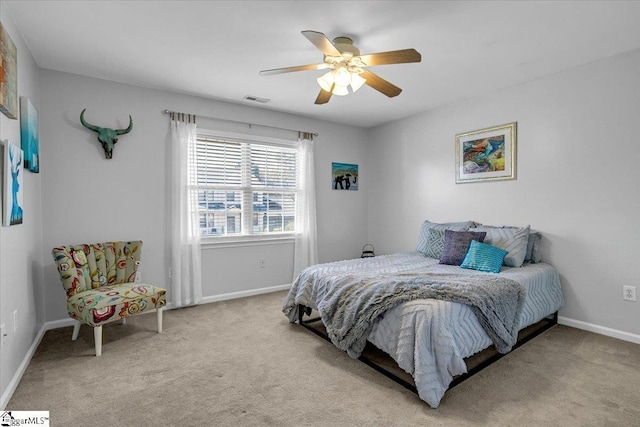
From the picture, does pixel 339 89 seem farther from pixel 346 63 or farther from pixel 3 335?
pixel 3 335

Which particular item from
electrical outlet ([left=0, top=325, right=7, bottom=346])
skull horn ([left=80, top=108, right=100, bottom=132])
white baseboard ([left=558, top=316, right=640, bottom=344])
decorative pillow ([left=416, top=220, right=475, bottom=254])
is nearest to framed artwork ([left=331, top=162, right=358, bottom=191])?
decorative pillow ([left=416, top=220, right=475, bottom=254])

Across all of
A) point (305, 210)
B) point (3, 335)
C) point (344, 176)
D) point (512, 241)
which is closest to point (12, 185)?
point (3, 335)

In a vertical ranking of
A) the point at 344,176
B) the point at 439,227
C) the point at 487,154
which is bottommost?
the point at 439,227

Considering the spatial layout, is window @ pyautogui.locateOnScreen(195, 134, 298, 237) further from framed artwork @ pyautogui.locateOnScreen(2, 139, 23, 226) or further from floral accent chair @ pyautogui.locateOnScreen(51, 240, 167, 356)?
framed artwork @ pyautogui.locateOnScreen(2, 139, 23, 226)

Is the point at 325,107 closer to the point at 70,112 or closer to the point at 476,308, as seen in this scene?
the point at 70,112

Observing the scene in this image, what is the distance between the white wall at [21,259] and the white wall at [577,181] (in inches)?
171

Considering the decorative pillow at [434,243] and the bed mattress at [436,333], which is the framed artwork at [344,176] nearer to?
the decorative pillow at [434,243]

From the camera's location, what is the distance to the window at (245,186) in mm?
4039

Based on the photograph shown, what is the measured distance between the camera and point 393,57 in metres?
2.21

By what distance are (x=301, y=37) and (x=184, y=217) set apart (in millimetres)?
2395

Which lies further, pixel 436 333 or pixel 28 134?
pixel 28 134

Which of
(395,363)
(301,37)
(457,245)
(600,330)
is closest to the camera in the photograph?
(395,363)

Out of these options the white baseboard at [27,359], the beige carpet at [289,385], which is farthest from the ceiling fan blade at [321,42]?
the white baseboard at [27,359]

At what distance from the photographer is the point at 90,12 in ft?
7.30
